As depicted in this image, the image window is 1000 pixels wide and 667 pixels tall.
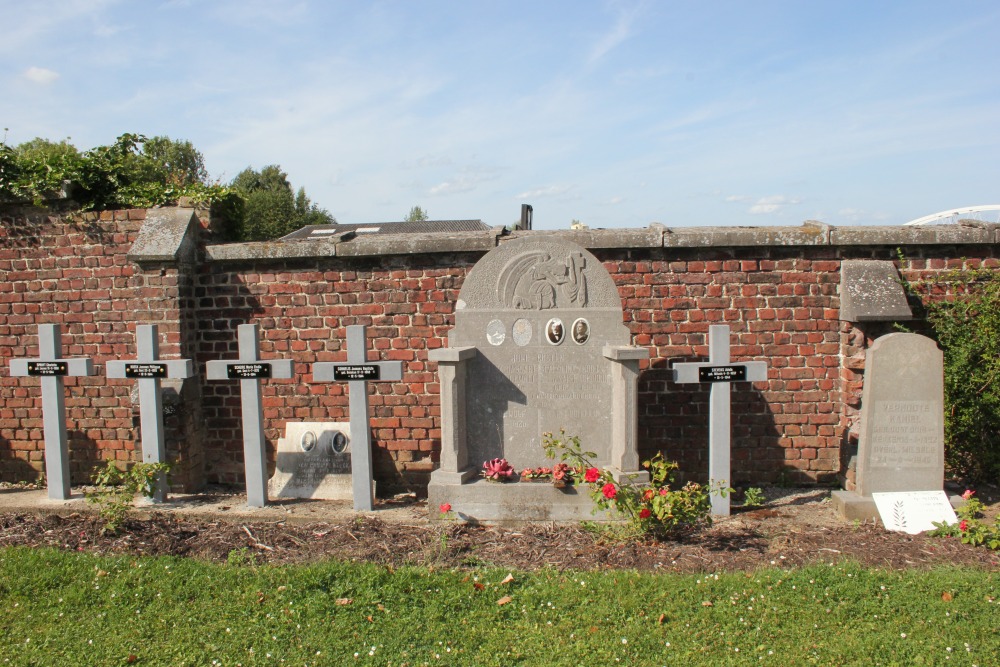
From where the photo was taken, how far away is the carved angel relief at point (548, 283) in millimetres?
6113

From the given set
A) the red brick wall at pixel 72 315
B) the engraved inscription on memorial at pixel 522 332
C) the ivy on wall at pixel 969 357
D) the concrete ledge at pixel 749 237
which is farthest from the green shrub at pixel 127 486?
the ivy on wall at pixel 969 357

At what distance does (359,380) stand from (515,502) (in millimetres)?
1656

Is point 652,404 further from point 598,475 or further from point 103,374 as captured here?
point 103,374

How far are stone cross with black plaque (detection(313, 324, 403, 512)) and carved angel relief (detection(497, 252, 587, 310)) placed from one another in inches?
46.5

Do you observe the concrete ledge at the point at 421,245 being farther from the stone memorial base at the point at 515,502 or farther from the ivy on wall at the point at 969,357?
the ivy on wall at the point at 969,357

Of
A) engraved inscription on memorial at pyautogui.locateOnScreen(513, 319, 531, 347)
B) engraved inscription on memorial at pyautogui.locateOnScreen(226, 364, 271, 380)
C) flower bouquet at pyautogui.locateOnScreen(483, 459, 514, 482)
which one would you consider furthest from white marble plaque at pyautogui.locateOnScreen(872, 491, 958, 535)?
engraved inscription on memorial at pyautogui.locateOnScreen(226, 364, 271, 380)

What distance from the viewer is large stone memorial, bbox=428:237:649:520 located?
20.1 ft

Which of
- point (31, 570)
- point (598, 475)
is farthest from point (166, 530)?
point (598, 475)

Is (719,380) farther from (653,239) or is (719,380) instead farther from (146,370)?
(146,370)

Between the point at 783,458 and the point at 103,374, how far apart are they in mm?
6705

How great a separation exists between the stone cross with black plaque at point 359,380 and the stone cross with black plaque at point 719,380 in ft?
8.08

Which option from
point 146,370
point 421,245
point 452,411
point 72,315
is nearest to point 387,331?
point 421,245

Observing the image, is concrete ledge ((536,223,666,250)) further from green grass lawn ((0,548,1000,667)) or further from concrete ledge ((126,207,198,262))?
concrete ledge ((126,207,198,262))

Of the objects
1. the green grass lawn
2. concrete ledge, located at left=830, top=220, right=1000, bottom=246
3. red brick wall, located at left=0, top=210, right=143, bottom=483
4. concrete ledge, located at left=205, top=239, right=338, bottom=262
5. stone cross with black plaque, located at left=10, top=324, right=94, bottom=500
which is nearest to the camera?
the green grass lawn
